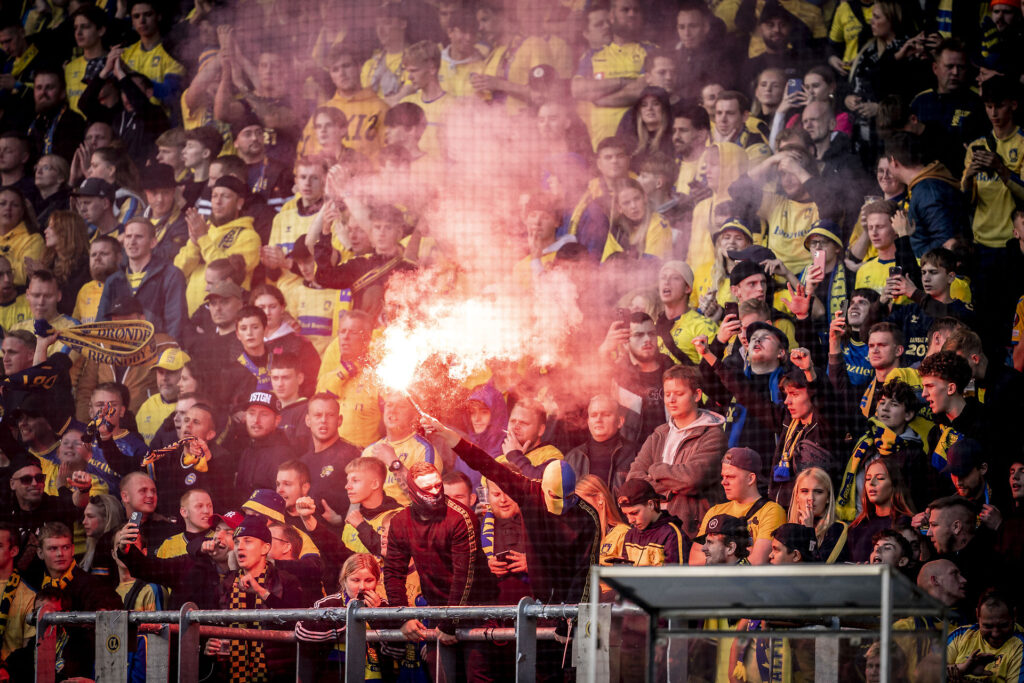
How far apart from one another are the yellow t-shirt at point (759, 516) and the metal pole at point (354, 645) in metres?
2.59

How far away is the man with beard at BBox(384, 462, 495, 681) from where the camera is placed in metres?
8.99

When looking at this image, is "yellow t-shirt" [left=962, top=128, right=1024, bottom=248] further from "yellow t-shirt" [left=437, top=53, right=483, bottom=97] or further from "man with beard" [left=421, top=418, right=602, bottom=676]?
"yellow t-shirt" [left=437, top=53, right=483, bottom=97]

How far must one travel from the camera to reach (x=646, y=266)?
30.7 ft

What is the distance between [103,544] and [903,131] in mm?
6721

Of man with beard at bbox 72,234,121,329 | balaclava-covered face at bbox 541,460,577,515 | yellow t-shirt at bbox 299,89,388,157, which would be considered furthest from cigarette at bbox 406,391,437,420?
man with beard at bbox 72,234,121,329

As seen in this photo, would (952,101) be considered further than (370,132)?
No

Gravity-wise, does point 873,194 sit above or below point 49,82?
below

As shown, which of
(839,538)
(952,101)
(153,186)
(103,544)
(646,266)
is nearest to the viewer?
(839,538)

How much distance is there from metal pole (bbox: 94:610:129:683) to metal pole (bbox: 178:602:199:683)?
0.30m

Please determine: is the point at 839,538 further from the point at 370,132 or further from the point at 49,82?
the point at 49,82

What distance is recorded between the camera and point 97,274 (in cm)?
1092

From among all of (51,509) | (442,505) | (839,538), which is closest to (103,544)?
(51,509)

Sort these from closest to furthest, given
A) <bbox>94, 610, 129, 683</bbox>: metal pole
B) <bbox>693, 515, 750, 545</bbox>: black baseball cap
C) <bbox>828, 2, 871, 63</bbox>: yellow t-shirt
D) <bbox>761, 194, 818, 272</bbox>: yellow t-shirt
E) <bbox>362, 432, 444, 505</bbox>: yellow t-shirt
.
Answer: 1. <bbox>94, 610, 129, 683</bbox>: metal pole
2. <bbox>693, 515, 750, 545</bbox>: black baseball cap
3. <bbox>761, 194, 818, 272</bbox>: yellow t-shirt
4. <bbox>828, 2, 871, 63</bbox>: yellow t-shirt
5. <bbox>362, 432, 444, 505</bbox>: yellow t-shirt

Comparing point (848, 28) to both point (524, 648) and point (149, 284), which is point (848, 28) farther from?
point (149, 284)
